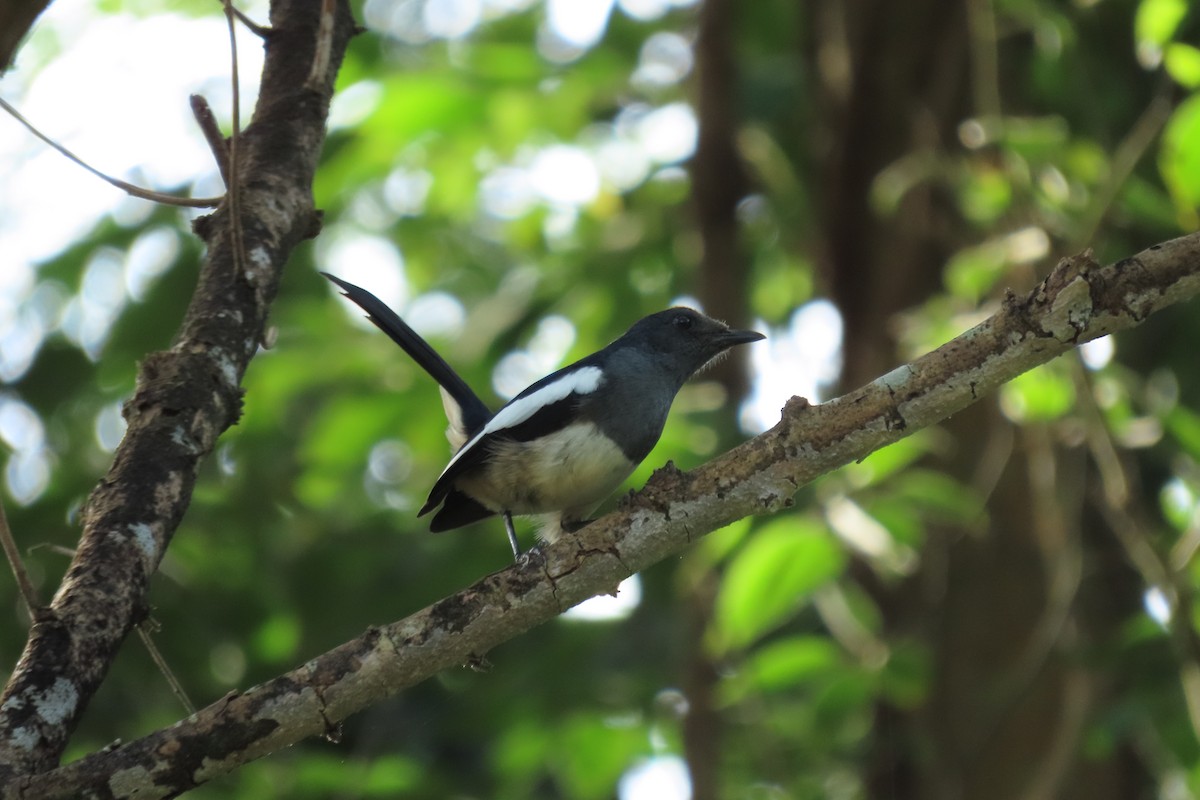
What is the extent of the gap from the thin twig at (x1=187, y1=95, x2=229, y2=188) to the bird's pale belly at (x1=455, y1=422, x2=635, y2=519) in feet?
4.37

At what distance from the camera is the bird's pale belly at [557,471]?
378 cm

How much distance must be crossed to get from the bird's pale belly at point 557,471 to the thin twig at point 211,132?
1.33 meters

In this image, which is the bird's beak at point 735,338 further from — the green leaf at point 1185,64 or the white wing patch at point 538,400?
the green leaf at point 1185,64

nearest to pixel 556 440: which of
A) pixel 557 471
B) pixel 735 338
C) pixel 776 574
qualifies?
pixel 557 471

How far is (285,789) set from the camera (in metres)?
5.03

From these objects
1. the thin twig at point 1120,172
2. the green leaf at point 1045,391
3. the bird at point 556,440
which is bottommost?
the green leaf at point 1045,391

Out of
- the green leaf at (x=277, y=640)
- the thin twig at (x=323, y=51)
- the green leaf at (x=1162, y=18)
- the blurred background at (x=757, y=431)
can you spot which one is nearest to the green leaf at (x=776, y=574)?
the blurred background at (x=757, y=431)

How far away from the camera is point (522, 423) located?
3885 mm

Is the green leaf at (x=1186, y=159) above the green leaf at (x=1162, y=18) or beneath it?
beneath

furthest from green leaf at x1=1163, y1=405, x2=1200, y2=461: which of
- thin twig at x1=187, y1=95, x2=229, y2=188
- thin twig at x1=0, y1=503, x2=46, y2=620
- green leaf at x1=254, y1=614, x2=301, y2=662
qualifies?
green leaf at x1=254, y1=614, x2=301, y2=662

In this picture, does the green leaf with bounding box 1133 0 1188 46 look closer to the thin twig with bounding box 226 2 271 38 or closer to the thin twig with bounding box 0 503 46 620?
the thin twig with bounding box 226 2 271 38

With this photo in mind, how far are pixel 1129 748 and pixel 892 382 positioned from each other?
343 cm

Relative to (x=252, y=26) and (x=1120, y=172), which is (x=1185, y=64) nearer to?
(x=1120, y=172)

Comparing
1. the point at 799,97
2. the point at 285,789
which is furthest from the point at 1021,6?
the point at 285,789
